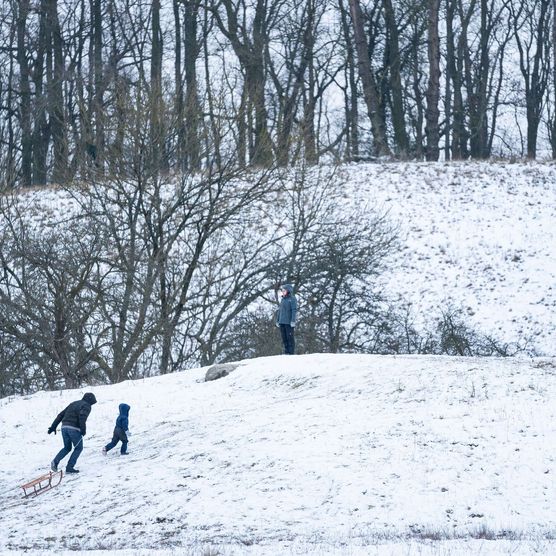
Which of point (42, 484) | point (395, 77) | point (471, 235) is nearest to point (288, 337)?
point (42, 484)

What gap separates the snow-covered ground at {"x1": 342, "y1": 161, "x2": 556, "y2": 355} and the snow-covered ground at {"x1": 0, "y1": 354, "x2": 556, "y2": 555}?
26.9ft

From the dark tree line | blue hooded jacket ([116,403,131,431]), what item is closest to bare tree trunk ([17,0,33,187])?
the dark tree line

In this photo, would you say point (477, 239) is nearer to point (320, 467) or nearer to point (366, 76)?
point (366, 76)

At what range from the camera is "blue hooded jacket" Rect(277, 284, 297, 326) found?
1998 centimetres

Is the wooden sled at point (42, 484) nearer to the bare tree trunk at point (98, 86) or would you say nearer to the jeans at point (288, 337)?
the jeans at point (288, 337)

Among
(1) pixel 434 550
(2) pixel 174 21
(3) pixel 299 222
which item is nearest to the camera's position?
(1) pixel 434 550

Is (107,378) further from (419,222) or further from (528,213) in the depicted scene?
(528,213)

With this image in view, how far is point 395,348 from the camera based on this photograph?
968 inches

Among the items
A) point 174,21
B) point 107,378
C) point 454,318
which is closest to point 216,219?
point 107,378

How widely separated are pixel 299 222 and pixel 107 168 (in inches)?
216

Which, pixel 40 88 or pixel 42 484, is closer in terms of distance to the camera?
pixel 42 484

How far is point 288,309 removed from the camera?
20.0 metres

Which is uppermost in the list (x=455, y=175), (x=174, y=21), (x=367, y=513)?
(x=174, y=21)

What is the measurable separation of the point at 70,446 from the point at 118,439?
0.79 meters
